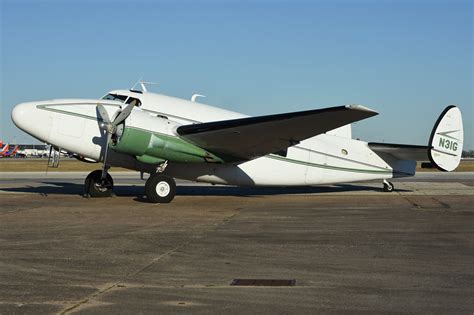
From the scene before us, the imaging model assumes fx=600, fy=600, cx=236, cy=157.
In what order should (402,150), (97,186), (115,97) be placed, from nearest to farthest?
(115,97), (97,186), (402,150)

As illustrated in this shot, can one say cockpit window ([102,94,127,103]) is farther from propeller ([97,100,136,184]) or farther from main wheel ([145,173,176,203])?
main wheel ([145,173,176,203])

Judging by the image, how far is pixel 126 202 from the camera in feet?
60.2

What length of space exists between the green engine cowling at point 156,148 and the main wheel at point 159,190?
0.62 metres

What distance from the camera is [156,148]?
17891 millimetres

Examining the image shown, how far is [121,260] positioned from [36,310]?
2.84 meters

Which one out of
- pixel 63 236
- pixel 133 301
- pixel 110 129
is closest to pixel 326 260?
Answer: pixel 133 301

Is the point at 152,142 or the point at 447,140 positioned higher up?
the point at 447,140

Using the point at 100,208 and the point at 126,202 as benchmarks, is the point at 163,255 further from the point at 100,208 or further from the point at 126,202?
the point at 126,202

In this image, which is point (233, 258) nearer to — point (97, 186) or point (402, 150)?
point (97, 186)

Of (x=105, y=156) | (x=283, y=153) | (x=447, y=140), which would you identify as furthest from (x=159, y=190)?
(x=447, y=140)

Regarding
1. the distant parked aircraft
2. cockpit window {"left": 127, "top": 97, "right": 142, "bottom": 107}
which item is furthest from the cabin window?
the distant parked aircraft

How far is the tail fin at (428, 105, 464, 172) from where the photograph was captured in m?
21.1

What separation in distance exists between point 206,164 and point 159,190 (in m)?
2.28

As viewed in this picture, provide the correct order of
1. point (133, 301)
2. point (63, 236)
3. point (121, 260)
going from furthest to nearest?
point (63, 236), point (121, 260), point (133, 301)
